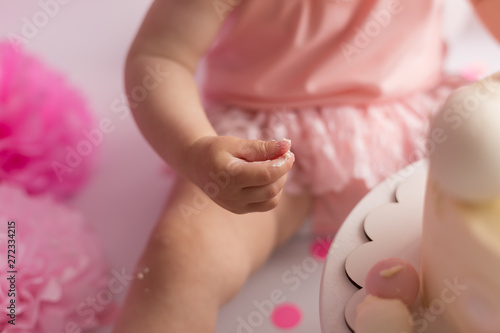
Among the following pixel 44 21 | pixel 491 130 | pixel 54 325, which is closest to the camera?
pixel 491 130

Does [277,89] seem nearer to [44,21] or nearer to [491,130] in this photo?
[491,130]

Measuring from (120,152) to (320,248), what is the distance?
37 centimetres

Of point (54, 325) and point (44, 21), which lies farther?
point (44, 21)

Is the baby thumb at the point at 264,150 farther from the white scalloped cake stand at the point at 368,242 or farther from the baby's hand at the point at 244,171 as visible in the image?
the white scalloped cake stand at the point at 368,242

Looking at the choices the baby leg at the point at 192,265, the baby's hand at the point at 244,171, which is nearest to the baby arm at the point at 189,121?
the baby's hand at the point at 244,171

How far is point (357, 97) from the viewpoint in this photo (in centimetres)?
77

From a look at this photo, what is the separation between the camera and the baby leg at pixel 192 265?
640 mm

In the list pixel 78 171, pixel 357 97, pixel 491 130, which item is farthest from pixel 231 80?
pixel 491 130

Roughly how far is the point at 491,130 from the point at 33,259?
57 cm

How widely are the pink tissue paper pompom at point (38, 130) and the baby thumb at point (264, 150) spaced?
482mm

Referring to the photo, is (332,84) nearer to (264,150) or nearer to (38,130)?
(264,150)

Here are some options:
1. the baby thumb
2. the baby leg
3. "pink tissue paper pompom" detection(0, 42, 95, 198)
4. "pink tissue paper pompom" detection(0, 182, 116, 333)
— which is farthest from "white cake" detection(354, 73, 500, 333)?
"pink tissue paper pompom" detection(0, 42, 95, 198)

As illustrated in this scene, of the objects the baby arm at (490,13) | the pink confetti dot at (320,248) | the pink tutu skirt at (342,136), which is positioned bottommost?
the pink confetti dot at (320,248)

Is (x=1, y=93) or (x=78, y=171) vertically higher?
(x=1, y=93)
